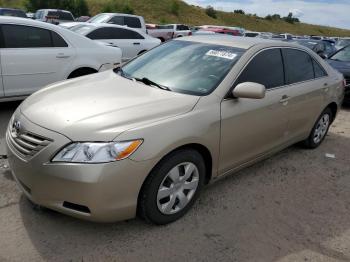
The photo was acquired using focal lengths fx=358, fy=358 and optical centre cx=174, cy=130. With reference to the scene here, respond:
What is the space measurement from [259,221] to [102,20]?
13.5 meters

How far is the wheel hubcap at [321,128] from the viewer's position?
5.21 meters

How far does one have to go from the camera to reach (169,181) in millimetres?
3000

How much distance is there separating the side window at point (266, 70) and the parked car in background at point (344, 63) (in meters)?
4.68

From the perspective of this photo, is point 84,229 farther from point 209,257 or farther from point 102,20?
point 102,20

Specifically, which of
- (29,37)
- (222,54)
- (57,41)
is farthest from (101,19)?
(222,54)

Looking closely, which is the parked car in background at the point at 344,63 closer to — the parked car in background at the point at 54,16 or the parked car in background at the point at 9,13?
the parked car in background at the point at 9,13

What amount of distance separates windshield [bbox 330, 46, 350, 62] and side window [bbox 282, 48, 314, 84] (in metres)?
4.96

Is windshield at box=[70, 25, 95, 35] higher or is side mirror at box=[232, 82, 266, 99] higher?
side mirror at box=[232, 82, 266, 99]

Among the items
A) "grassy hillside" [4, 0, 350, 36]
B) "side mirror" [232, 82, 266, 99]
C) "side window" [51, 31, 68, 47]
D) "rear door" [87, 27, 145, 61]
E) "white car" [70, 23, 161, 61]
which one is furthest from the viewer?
"grassy hillside" [4, 0, 350, 36]

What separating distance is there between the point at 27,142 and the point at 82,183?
61 centimetres

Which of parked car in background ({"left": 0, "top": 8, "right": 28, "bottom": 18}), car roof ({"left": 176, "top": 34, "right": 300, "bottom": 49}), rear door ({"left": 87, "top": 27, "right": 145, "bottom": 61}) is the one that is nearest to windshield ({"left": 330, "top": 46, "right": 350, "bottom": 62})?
car roof ({"left": 176, "top": 34, "right": 300, "bottom": 49})

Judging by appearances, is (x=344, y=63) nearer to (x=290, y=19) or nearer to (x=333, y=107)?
(x=333, y=107)

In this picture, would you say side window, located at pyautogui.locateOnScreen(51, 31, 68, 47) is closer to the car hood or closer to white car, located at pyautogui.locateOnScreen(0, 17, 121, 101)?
white car, located at pyautogui.locateOnScreen(0, 17, 121, 101)

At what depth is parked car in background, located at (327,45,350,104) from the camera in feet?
26.5
